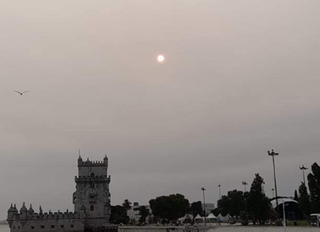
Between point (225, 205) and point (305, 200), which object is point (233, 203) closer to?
point (225, 205)

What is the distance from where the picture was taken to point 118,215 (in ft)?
491

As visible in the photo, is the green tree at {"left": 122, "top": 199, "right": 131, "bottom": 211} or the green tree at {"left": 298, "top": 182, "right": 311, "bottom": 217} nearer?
the green tree at {"left": 298, "top": 182, "right": 311, "bottom": 217}

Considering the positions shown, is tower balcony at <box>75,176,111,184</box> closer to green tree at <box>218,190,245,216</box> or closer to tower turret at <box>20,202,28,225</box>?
tower turret at <box>20,202,28,225</box>

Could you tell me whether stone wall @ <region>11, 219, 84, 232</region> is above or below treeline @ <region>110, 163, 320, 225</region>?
below

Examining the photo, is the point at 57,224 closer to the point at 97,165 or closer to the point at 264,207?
the point at 97,165

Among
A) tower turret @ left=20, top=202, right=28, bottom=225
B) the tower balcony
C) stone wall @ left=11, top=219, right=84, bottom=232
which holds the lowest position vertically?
stone wall @ left=11, top=219, right=84, bottom=232

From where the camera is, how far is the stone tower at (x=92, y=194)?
113m

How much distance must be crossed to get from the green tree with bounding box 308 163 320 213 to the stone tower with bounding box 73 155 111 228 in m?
55.3

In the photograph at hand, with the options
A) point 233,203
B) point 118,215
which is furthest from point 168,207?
point 118,215

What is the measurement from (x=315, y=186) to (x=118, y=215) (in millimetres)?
85719

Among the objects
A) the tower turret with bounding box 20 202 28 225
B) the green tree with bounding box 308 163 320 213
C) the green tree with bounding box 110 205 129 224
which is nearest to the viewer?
the green tree with bounding box 308 163 320 213

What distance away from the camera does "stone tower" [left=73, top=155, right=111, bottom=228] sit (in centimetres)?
11325

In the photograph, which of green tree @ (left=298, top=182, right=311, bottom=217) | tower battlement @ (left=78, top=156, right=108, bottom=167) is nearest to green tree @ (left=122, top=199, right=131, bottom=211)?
tower battlement @ (left=78, top=156, right=108, bottom=167)

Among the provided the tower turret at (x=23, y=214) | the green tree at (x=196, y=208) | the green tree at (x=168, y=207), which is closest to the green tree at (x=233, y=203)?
the green tree at (x=168, y=207)
